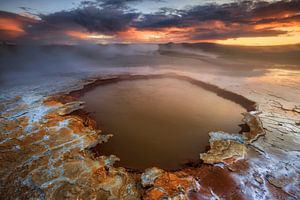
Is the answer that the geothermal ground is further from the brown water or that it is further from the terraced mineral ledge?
the brown water

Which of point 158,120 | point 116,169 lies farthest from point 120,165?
point 158,120

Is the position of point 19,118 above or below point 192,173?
above

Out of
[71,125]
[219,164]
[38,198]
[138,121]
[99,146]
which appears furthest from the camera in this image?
[138,121]

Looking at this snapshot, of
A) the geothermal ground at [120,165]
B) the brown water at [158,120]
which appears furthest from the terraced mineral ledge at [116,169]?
the brown water at [158,120]

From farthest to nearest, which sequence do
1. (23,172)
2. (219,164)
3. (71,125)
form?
(71,125) → (219,164) → (23,172)

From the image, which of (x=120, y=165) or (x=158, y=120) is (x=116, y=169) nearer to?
(x=120, y=165)

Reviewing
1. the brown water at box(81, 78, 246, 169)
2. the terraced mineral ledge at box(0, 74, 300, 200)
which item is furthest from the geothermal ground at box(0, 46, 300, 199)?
the brown water at box(81, 78, 246, 169)

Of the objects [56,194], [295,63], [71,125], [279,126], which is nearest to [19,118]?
[71,125]

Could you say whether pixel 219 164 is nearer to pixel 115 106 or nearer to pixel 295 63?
pixel 115 106
